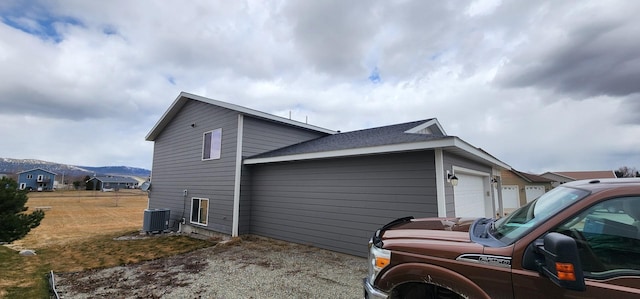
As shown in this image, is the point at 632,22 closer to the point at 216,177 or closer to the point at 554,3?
the point at 554,3

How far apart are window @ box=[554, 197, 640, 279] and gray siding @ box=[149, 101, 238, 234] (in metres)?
8.37

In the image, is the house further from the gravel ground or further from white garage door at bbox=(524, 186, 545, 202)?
white garage door at bbox=(524, 186, 545, 202)

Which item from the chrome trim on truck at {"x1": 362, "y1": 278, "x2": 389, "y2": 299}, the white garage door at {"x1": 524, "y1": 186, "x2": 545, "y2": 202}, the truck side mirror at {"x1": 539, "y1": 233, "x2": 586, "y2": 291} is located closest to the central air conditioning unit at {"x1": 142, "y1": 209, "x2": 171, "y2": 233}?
the chrome trim on truck at {"x1": 362, "y1": 278, "x2": 389, "y2": 299}

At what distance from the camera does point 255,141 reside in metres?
9.11

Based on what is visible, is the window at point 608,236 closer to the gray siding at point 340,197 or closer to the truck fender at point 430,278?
the truck fender at point 430,278

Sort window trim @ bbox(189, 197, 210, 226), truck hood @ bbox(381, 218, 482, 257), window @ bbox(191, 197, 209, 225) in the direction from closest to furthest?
truck hood @ bbox(381, 218, 482, 257), window trim @ bbox(189, 197, 210, 226), window @ bbox(191, 197, 209, 225)

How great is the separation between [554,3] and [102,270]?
40.8 ft

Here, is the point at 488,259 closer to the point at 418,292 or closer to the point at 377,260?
the point at 418,292

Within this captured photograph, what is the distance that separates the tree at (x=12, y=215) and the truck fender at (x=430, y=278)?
6359mm

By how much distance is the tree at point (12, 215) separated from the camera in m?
4.57

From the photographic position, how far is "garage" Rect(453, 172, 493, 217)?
21.2ft

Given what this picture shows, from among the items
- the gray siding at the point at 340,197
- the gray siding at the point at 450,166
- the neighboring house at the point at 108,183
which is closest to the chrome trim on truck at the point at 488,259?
the gray siding at the point at 340,197

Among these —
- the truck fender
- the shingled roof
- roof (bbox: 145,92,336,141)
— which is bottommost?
the truck fender

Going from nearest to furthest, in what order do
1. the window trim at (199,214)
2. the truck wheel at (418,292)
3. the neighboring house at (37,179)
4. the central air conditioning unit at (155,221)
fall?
the truck wheel at (418,292) → the window trim at (199,214) → the central air conditioning unit at (155,221) → the neighboring house at (37,179)
